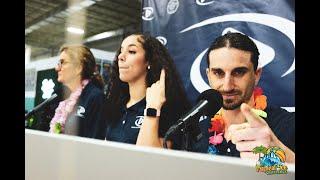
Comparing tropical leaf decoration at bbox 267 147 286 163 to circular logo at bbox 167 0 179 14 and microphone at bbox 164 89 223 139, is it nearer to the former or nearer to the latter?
microphone at bbox 164 89 223 139

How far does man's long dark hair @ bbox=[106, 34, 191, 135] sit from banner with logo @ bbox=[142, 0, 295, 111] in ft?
0.15

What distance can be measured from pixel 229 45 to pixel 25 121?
1.91 m

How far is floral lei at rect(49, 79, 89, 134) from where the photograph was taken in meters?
2.49

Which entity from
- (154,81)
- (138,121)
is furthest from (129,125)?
(154,81)

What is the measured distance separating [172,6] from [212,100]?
62 cm

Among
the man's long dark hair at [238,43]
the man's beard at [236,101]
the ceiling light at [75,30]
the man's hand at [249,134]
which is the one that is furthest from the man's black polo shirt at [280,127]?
the ceiling light at [75,30]

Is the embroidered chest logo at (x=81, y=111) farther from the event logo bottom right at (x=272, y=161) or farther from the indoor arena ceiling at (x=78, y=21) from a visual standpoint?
the event logo bottom right at (x=272, y=161)

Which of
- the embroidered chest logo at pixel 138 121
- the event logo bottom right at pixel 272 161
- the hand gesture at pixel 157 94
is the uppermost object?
the hand gesture at pixel 157 94

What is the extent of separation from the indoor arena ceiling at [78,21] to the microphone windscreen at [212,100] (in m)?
0.62

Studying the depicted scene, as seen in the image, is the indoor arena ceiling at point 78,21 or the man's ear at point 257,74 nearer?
the man's ear at point 257,74

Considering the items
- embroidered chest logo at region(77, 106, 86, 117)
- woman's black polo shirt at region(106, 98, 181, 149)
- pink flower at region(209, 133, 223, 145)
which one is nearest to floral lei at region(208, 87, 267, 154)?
pink flower at region(209, 133, 223, 145)

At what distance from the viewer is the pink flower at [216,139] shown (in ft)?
5.91
